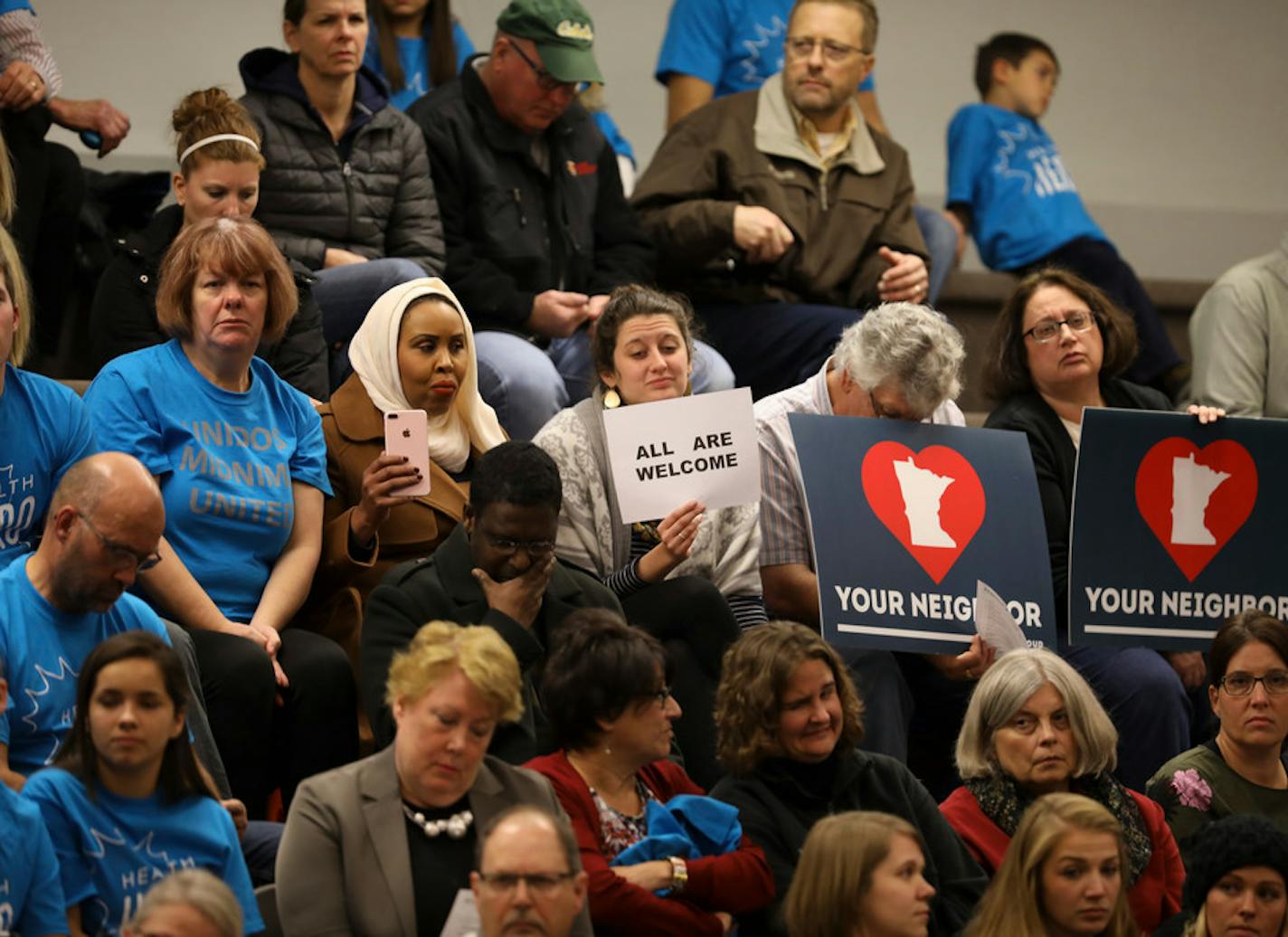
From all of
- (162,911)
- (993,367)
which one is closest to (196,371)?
(162,911)

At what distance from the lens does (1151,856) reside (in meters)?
4.59

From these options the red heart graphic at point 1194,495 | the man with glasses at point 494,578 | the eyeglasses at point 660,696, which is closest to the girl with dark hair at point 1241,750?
the red heart graphic at point 1194,495

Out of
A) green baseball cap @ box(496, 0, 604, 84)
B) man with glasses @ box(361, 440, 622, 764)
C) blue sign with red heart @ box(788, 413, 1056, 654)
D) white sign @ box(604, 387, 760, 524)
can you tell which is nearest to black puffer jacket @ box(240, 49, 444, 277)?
green baseball cap @ box(496, 0, 604, 84)

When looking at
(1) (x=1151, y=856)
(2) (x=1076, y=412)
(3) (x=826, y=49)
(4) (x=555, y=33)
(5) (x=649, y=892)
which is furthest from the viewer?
(3) (x=826, y=49)

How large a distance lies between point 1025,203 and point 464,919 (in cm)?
488

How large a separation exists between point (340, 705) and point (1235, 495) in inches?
95.7

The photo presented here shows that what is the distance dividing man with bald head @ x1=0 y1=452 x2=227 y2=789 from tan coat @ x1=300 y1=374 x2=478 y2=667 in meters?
1.04

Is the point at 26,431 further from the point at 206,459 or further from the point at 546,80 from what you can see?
the point at 546,80

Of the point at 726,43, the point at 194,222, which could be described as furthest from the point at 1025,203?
the point at 194,222

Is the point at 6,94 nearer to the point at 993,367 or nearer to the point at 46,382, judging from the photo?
the point at 46,382

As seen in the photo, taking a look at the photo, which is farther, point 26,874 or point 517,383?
point 517,383

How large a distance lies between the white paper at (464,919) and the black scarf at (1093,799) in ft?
4.56

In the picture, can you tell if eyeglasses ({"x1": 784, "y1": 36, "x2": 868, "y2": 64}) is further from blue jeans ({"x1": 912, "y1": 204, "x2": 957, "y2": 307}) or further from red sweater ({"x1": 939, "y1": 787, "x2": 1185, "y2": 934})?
red sweater ({"x1": 939, "y1": 787, "x2": 1185, "y2": 934})

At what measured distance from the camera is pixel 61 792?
11.7 ft
